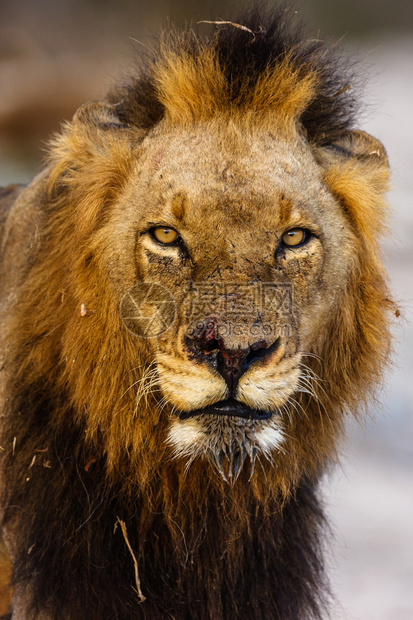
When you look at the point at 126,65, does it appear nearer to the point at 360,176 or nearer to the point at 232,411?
the point at 360,176

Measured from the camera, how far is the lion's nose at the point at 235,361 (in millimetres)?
2027

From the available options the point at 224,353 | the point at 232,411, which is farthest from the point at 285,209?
the point at 232,411

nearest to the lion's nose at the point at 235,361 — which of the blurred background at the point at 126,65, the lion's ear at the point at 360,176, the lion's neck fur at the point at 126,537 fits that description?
the lion's neck fur at the point at 126,537

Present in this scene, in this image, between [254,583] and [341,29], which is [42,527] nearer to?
[254,583]

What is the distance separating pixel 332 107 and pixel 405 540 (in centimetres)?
342

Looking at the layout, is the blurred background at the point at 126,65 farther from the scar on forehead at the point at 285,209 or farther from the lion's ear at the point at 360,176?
the scar on forehead at the point at 285,209

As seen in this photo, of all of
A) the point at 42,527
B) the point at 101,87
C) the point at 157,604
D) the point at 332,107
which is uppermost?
the point at 101,87

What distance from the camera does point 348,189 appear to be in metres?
2.59

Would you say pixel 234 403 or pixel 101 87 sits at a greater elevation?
pixel 101 87

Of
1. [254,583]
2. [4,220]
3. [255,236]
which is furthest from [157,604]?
[4,220]

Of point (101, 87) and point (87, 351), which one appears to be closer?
point (87, 351)

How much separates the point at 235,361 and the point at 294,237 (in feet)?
1.80

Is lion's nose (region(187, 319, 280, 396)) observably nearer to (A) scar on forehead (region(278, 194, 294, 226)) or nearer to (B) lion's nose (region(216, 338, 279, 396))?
(B) lion's nose (region(216, 338, 279, 396))

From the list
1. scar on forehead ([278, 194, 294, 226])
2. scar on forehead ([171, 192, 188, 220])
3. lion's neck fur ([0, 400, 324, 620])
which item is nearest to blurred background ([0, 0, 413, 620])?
lion's neck fur ([0, 400, 324, 620])
